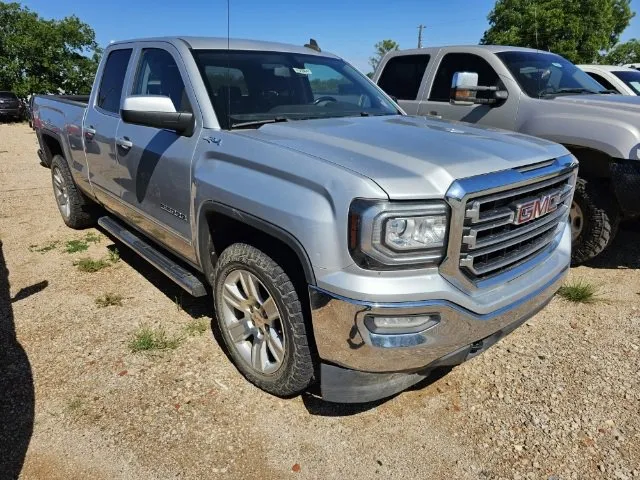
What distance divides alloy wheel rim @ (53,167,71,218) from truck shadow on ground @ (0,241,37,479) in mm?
2217

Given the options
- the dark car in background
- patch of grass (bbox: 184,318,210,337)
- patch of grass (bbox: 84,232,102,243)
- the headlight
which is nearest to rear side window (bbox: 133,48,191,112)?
patch of grass (bbox: 184,318,210,337)

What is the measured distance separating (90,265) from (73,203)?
129 centimetres

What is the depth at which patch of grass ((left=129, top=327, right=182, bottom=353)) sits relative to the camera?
3316mm

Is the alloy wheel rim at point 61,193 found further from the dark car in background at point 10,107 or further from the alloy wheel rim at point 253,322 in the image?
the dark car in background at point 10,107

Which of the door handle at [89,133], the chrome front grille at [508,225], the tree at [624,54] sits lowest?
the chrome front grille at [508,225]

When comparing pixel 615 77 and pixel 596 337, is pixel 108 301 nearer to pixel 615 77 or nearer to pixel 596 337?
pixel 596 337

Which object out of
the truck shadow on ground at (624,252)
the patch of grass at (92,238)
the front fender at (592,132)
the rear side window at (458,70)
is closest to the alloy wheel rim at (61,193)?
the patch of grass at (92,238)

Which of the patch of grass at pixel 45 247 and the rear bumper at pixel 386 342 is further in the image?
the patch of grass at pixel 45 247

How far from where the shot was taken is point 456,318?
85.0 inches

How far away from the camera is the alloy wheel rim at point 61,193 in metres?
5.73

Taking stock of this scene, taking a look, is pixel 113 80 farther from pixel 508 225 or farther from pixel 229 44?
pixel 508 225

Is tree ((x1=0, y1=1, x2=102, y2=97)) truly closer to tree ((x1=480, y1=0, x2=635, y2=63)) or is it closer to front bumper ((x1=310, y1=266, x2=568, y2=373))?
tree ((x1=480, y1=0, x2=635, y2=63))

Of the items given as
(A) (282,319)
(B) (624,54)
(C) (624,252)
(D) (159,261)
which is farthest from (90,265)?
(B) (624,54)

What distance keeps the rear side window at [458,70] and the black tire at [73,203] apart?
4.15 meters
